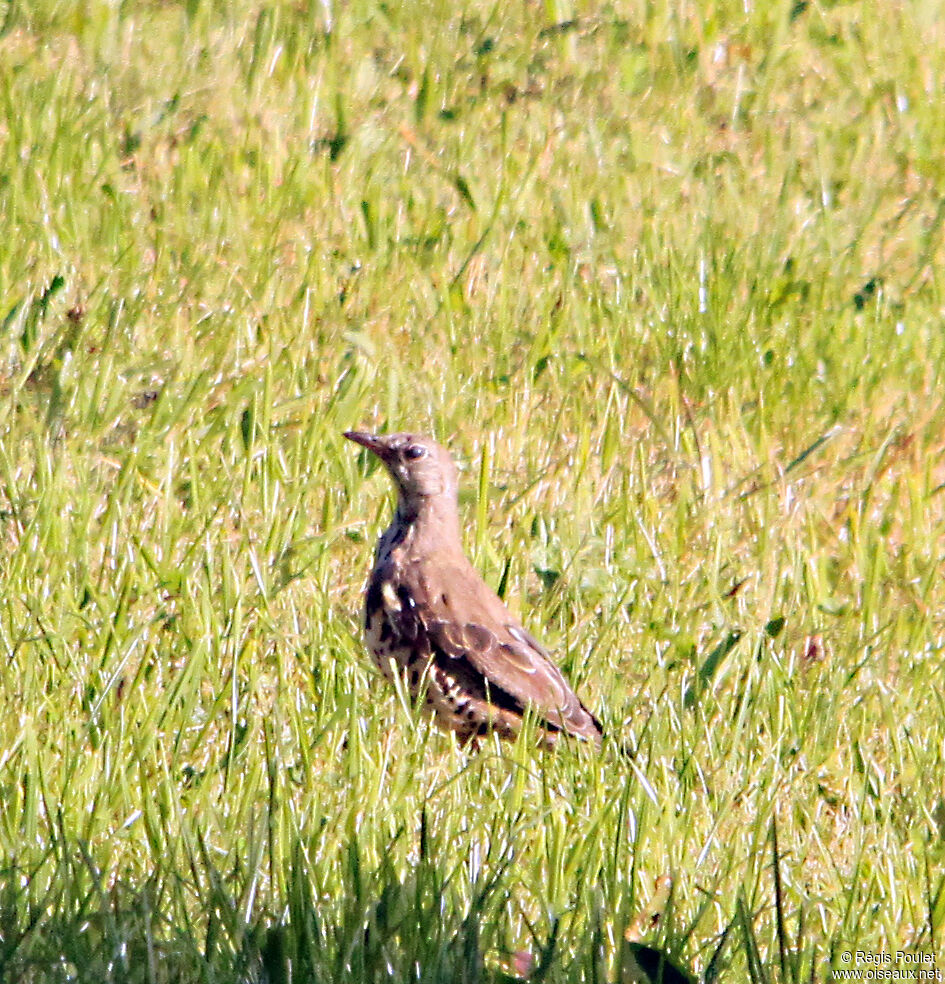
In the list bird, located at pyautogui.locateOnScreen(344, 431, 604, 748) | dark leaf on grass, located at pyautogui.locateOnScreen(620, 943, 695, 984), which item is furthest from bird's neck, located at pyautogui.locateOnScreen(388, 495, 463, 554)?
dark leaf on grass, located at pyautogui.locateOnScreen(620, 943, 695, 984)

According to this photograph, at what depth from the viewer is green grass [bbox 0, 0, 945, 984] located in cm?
383

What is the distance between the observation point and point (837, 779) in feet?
15.3

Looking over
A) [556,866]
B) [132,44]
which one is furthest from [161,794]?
[132,44]

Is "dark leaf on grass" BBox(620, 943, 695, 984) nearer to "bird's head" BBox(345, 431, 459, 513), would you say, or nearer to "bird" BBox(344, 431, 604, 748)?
"bird" BBox(344, 431, 604, 748)

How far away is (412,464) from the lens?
5449mm

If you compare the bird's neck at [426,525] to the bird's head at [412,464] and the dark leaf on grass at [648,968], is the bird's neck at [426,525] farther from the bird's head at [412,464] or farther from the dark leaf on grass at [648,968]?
the dark leaf on grass at [648,968]

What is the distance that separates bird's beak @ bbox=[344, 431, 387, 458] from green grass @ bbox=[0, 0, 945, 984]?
0.24 meters

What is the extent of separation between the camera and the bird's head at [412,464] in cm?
542

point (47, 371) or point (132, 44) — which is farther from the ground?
point (132, 44)

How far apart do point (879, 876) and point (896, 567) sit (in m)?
1.94

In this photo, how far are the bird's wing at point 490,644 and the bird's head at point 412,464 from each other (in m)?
→ 0.27

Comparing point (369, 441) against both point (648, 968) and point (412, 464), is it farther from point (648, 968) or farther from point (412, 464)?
point (648, 968)

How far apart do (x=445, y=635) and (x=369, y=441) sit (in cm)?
66

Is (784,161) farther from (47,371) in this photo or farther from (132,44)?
(47,371)
